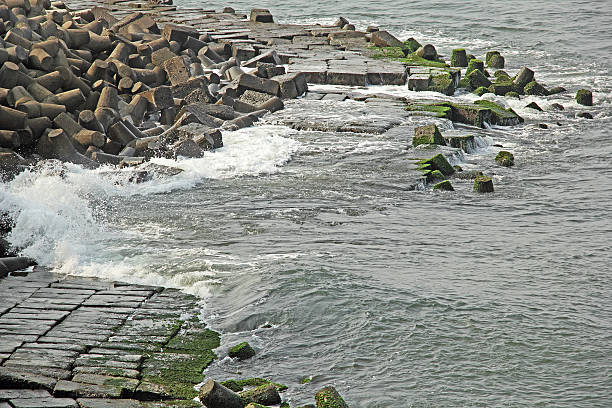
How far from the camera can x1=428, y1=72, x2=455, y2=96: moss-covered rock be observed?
1756 cm

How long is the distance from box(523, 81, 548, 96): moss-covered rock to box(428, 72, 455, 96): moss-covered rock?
2.10 metres

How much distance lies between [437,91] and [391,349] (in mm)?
11942

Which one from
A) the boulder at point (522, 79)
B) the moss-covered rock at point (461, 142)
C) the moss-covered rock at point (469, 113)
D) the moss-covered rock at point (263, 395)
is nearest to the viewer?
the moss-covered rock at point (263, 395)

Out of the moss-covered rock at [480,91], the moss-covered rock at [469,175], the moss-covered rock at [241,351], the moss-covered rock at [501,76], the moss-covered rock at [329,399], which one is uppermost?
the moss-covered rock at [501,76]

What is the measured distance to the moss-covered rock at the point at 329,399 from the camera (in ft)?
17.9

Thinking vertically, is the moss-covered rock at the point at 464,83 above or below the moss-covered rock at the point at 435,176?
above

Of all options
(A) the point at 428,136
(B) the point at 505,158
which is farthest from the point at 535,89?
(A) the point at 428,136

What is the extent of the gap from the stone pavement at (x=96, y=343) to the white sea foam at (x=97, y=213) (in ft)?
1.10

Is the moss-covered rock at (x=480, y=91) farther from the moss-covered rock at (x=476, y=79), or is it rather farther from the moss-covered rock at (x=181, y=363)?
the moss-covered rock at (x=181, y=363)

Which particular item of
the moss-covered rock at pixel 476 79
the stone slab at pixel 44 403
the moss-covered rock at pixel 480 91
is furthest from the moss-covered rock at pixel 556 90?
the stone slab at pixel 44 403

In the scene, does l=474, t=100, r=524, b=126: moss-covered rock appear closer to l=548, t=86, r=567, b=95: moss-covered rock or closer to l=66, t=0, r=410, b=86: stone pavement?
l=66, t=0, r=410, b=86: stone pavement

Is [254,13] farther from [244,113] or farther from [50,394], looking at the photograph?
[50,394]

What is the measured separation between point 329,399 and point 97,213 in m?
5.45

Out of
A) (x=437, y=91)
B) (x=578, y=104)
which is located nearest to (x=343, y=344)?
(x=437, y=91)
